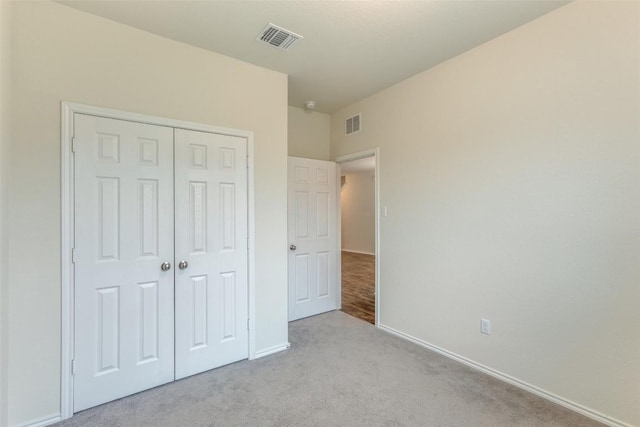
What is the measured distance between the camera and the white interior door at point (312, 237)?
11.9 ft

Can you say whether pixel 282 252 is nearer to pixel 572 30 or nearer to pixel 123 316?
pixel 123 316

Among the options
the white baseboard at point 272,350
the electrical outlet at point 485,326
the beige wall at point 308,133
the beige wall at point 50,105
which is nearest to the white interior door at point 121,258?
the beige wall at point 50,105

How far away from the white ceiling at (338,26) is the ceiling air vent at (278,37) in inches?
1.7

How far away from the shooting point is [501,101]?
2.29 meters

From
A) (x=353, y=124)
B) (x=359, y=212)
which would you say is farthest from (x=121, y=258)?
(x=359, y=212)

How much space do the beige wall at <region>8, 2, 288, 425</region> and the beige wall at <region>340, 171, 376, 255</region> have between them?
23.2 feet

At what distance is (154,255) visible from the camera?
2207 millimetres

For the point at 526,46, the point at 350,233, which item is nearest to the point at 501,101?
the point at 526,46

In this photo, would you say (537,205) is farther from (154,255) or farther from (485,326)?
(154,255)

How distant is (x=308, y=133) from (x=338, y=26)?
6.19ft

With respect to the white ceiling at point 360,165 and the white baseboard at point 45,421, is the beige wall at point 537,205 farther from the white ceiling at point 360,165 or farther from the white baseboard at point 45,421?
the white ceiling at point 360,165

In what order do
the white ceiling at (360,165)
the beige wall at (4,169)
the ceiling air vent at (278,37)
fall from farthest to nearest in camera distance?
the white ceiling at (360,165), the ceiling air vent at (278,37), the beige wall at (4,169)

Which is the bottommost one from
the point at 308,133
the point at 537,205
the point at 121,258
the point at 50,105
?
the point at 121,258

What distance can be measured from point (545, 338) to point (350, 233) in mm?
7672
